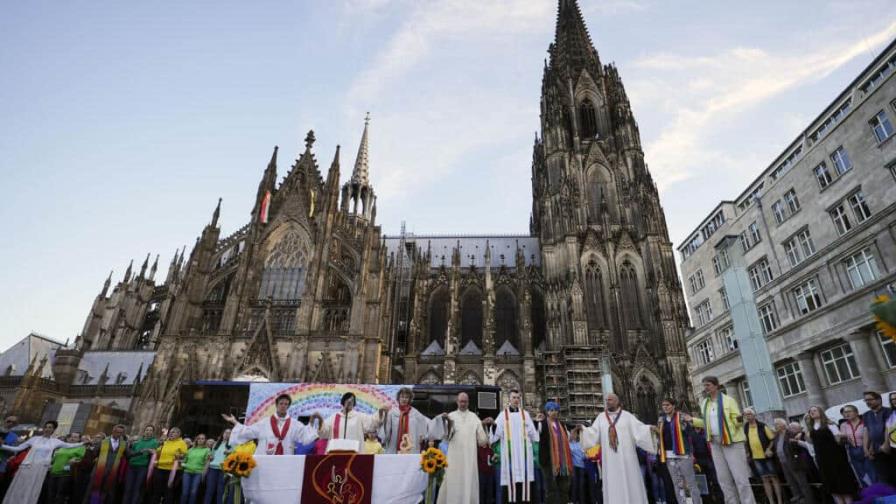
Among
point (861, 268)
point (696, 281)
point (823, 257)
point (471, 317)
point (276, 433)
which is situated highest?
point (696, 281)

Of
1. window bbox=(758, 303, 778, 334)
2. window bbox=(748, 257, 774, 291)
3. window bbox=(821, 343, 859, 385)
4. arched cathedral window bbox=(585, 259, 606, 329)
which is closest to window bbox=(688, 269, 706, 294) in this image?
window bbox=(748, 257, 774, 291)

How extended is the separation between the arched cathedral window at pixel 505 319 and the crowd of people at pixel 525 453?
24729 millimetres

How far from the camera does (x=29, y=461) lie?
903 cm

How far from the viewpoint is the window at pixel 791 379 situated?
23.9 m

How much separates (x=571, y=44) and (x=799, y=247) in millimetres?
30788

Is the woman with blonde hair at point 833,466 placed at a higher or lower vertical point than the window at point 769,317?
lower

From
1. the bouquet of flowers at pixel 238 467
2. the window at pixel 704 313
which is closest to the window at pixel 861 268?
the window at pixel 704 313

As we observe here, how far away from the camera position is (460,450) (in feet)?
24.1

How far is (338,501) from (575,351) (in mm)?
25929

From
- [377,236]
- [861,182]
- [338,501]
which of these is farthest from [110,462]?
[861,182]

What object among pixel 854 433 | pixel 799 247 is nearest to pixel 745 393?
pixel 799 247

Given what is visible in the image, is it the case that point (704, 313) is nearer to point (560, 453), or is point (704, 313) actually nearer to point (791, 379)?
point (791, 379)

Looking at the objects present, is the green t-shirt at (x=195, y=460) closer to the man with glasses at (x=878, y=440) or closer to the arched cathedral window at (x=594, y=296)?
the man with glasses at (x=878, y=440)

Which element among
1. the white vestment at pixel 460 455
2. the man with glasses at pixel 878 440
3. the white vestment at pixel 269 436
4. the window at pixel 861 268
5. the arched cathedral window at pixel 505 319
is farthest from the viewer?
the arched cathedral window at pixel 505 319
